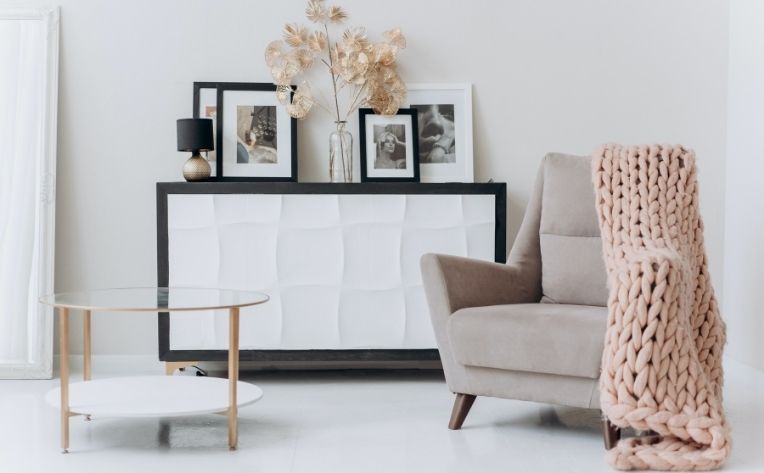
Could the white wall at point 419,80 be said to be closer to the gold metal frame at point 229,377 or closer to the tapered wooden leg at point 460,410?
the tapered wooden leg at point 460,410

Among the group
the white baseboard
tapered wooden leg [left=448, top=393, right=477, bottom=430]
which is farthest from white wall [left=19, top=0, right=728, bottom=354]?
tapered wooden leg [left=448, top=393, right=477, bottom=430]

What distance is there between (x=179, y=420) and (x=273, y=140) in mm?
1407

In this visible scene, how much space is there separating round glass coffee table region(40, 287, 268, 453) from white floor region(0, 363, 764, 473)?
0.43ft

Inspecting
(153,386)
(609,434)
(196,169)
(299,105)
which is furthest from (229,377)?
(299,105)

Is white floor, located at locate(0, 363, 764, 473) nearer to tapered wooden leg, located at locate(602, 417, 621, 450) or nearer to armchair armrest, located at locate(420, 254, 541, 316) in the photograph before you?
tapered wooden leg, located at locate(602, 417, 621, 450)

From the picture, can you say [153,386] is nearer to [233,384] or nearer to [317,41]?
[233,384]

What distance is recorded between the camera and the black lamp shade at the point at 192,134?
3.67 metres

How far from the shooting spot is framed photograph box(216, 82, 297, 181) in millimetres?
3906

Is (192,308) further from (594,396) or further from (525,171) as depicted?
(525,171)

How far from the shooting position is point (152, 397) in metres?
2.73

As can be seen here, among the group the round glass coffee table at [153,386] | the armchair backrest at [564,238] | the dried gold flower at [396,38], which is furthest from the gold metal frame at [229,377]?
the dried gold flower at [396,38]

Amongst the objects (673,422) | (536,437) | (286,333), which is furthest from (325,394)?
(673,422)

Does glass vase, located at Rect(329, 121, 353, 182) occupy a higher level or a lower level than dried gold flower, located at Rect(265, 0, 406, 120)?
Answer: lower

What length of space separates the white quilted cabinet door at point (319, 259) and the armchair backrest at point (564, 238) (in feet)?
1.37
